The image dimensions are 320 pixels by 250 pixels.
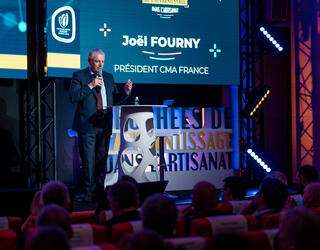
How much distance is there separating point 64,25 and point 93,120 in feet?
4.55

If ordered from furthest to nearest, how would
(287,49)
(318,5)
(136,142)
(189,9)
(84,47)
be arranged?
(287,49), (318,5), (189,9), (84,47), (136,142)

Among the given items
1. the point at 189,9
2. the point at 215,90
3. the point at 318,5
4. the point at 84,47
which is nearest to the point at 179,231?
the point at 84,47

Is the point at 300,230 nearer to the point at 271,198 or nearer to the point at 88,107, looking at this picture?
the point at 271,198

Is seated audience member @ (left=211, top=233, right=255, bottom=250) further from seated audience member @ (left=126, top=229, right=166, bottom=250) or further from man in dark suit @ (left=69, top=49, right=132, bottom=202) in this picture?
man in dark suit @ (left=69, top=49, right=132, bottom=202)

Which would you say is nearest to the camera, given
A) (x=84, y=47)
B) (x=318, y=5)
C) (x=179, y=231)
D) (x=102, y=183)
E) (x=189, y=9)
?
(x=179, y=231)

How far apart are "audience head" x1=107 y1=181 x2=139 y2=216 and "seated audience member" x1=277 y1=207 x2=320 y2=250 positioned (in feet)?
3.05

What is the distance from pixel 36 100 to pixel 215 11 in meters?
2.79

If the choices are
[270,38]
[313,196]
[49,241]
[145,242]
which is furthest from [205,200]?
[270,38]

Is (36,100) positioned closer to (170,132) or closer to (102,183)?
(102,183)

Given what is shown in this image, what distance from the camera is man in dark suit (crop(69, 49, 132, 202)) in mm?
5156

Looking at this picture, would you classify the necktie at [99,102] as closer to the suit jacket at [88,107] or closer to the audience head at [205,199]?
the suit jacket at [88,107]

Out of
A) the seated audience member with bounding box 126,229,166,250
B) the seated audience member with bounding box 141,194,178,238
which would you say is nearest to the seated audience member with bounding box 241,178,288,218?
the seated audience member with bounding box 141,194,178,238

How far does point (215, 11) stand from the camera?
6.48 meters

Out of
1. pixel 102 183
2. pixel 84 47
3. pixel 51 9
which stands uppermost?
pixel 51 9
